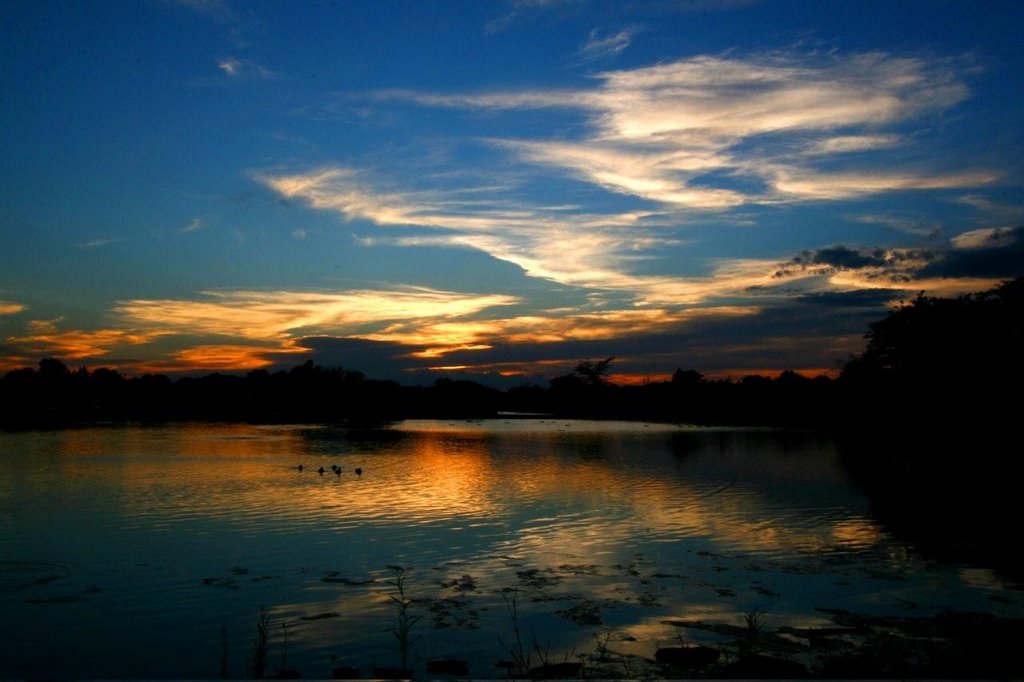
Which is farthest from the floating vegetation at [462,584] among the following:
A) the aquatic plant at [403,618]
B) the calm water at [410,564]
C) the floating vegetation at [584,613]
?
the floating vegetation at [584,613]

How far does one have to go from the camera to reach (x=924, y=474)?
47969 millimetres

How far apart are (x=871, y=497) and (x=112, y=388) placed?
175 m

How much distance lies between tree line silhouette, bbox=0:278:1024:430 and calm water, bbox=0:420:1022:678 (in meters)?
11.8

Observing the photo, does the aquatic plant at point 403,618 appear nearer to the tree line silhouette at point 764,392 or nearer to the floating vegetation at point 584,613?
the floating vegetation at point 584,613

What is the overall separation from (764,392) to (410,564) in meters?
129

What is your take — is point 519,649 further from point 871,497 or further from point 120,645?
point 871,497

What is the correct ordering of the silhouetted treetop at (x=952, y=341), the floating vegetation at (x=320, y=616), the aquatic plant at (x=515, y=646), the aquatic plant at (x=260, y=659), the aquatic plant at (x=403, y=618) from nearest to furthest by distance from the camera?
the aquatic plant at (x=260, y=659)
the aquatic plant at (x=515, y=646)
the aquatic plant at (x=403, y=618)
the floating vegetation at (x=320, y=616)
the silhouetted treetop at (x=952, y=341)

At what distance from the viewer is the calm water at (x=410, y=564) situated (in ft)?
47.9

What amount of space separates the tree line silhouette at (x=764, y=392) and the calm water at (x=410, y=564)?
11776 millimetres

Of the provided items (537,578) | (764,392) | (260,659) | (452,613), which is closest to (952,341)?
(537,578)

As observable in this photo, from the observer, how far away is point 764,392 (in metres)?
140

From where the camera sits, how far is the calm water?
14.6m

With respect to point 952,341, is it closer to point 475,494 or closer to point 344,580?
point 475,494

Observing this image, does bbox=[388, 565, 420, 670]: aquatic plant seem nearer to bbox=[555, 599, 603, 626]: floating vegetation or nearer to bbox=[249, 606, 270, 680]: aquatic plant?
bbox=[249, 606, 270, 680]: aquatic plant
